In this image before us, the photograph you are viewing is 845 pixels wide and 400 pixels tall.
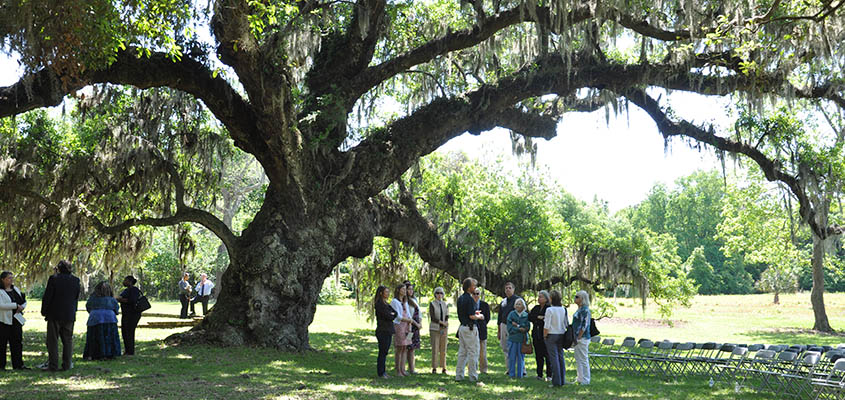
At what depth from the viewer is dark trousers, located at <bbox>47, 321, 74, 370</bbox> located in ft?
30.2

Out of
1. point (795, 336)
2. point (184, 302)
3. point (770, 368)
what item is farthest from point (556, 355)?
point (795, 336)

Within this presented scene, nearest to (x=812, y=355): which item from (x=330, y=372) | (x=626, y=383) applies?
(x=626, y=383)

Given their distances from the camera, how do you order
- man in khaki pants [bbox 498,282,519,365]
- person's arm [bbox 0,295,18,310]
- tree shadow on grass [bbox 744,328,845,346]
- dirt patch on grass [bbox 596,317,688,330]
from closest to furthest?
person's arm [bbox 0,295,18,310] < man in khaki pants [bbox 498,282,519,365] < tree shadow on grass [bbox 744,328,845,346] < dirt patch on grass [bbox 596,317,688,330]

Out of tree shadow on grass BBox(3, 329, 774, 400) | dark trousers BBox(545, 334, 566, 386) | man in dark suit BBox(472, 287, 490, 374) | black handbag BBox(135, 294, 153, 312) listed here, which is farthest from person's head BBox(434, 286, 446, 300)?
black handbag BBox(135, 294, 153, 312)

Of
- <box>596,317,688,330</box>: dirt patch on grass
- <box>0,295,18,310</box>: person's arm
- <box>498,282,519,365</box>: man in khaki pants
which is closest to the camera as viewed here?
<box>0,295,18,310</box>: person's arm

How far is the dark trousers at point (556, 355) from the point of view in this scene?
9578mm

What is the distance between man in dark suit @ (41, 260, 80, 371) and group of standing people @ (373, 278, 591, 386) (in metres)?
4.18

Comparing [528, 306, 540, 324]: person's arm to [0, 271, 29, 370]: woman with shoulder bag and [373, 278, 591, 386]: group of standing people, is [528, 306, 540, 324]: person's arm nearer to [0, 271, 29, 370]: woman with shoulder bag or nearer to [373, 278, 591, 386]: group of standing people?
[373, 278, 591, 386]: group of standing people

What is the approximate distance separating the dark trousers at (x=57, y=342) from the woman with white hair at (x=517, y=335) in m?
6.27

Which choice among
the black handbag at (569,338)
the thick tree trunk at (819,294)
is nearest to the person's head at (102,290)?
the black handbag at (569,338)

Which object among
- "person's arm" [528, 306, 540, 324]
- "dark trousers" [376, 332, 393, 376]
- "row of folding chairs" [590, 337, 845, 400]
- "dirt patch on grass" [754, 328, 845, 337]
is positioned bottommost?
"dirt patch on grass" [754, 328, 845, 337]

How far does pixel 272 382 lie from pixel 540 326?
4.10m

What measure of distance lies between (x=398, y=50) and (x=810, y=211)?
10.5 m

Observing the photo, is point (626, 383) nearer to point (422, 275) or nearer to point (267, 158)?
point (267, 158)
